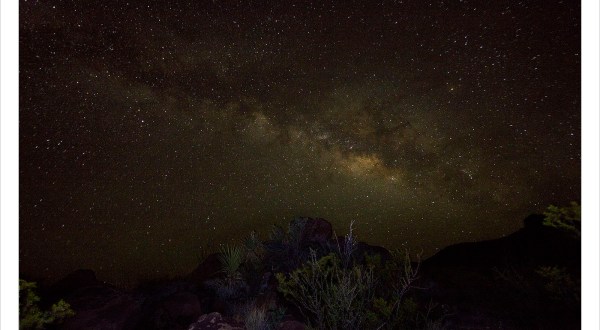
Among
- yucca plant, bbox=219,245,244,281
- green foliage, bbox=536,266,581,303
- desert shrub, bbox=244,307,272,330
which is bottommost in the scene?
desert shrub, bbox=244,307,272,330

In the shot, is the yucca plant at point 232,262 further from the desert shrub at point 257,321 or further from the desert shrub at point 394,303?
the desert shrub at point 394,303

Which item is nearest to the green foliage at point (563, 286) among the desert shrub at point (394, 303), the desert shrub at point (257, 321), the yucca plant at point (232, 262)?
the desert shrub at point (394, 303)

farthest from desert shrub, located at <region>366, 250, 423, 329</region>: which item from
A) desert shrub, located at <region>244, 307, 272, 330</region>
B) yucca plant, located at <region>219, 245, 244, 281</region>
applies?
yucca plant, located at <region>219, 245, 244, 281</region>

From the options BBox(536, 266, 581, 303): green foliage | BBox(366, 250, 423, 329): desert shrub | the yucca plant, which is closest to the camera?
BBox(536, 266, 581, 303): green foliage

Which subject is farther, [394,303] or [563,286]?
[394,303]

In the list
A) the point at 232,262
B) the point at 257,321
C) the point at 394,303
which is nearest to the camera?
the point at 394,303

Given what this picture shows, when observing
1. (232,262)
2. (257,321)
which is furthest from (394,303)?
(232,262)

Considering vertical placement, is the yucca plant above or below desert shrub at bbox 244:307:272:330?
above

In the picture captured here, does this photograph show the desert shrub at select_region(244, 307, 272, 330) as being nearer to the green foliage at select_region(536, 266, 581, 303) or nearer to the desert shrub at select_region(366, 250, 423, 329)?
the desert shrub at select_region(366, 250, 423, 329)

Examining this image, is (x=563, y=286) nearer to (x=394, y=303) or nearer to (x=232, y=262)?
(x=394, y=303)

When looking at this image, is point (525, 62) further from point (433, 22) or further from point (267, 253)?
point (267, 253)

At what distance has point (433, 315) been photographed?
4160 mm

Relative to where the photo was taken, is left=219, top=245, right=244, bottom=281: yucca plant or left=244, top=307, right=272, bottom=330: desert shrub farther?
left=219, top=245, right=244, bottom=281: yucca plant

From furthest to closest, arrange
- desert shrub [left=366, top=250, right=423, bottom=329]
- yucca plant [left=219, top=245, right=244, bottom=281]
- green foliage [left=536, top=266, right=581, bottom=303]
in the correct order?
yucca plant [left=219, top=245, right=244, bottom=281] → desert shrub [left=366, top=250, right=423, bottom=329] → green foliage [left=536, top=266, right=581, bottom=303]
